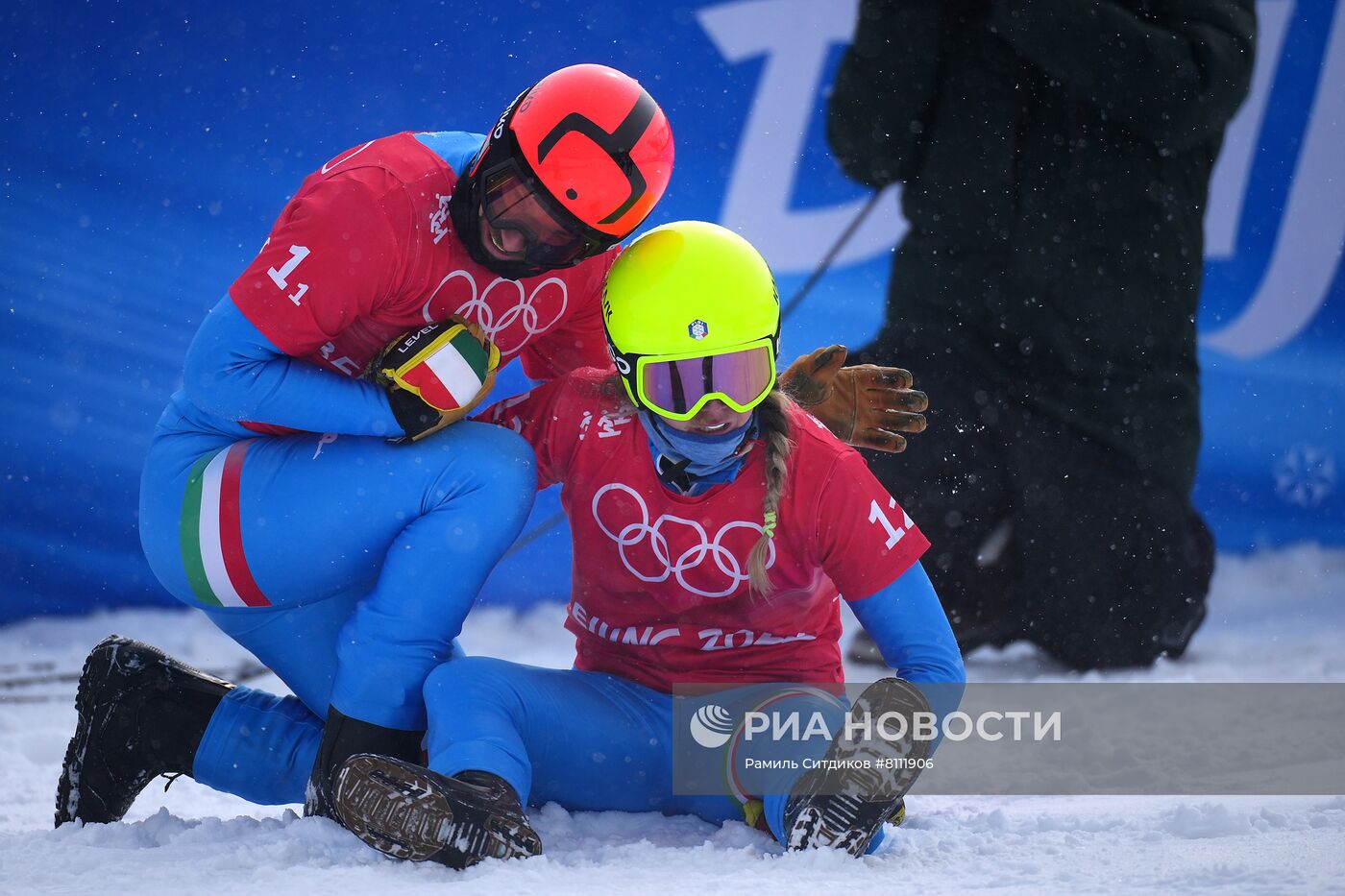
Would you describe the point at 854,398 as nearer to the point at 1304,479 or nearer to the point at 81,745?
the point at 81,745

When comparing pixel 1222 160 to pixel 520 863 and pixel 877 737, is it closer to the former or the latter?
pixel 877 737

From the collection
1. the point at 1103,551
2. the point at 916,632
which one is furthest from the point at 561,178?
the point at 1103,551

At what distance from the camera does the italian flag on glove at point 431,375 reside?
2.12 metres

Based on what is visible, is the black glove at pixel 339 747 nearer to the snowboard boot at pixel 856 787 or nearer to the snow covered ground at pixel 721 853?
the snow covered ground at pixel 721 853

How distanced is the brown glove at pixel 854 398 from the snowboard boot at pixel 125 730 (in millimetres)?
1348

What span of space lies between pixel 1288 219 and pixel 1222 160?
344 millimetres

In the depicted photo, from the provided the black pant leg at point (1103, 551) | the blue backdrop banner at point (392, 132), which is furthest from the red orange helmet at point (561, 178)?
the black pant leg at point (1103, 551)

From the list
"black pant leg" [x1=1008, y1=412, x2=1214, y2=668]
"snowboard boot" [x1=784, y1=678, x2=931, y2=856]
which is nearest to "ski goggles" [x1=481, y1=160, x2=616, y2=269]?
"snowboard boot" [x1=784, y1=678, x2=931, y2=856]

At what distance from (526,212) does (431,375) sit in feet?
1.13

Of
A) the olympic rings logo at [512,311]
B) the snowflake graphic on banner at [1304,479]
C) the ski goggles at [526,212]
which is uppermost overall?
the ski goggles at [526,212]

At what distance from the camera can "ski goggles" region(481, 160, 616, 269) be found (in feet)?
7.22

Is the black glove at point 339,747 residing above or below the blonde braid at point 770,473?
below

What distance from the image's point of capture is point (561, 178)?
2188 millimetres

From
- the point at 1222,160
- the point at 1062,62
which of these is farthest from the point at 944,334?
the point at 1222,160
